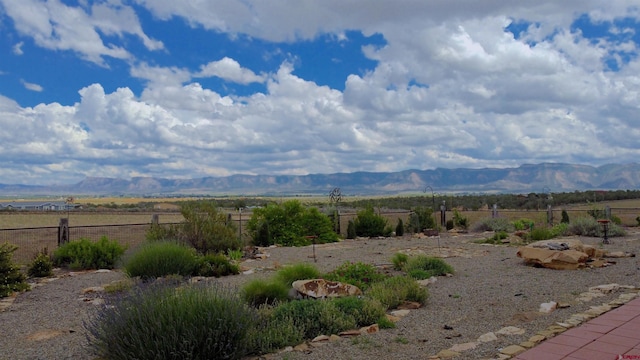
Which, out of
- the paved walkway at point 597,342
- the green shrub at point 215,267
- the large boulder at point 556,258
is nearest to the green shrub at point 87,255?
the green shrub at point 215,267

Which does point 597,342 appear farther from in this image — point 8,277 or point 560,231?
point 560,231

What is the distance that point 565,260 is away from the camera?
11.7 meters

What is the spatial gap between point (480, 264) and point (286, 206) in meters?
10.8

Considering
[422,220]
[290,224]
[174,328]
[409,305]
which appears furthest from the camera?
[422,220]

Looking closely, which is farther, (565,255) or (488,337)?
(565,255)

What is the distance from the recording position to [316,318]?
699 cm

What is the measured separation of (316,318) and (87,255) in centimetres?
1009

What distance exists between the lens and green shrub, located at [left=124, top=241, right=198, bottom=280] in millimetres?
11203

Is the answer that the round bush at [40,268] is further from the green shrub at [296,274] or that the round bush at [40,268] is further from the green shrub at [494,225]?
the green shrub at [494,225]

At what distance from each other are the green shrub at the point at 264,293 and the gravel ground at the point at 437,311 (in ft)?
6.96

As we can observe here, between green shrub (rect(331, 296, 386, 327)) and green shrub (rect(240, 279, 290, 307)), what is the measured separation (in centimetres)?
128

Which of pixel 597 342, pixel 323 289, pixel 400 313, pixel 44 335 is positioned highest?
pixel 323 289

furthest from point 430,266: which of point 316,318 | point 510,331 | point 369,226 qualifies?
point 369,226

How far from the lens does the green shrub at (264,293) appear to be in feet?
27.3
